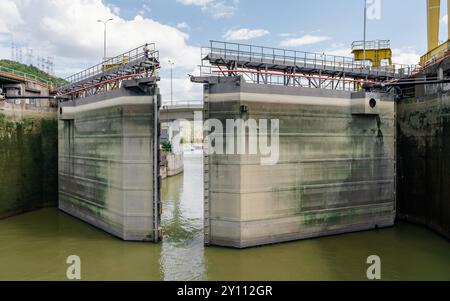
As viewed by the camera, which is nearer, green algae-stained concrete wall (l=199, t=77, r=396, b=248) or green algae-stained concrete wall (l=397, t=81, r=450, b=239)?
green algae-stained concrete wall (l=199, t=77, r=396, b=248)

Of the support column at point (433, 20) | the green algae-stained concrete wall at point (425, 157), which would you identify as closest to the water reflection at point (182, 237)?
the green algae-stained concrete wall at point (425, 157)

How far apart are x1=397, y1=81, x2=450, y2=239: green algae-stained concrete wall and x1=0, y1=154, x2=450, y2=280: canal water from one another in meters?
1.28

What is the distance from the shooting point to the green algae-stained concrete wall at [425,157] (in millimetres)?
18500

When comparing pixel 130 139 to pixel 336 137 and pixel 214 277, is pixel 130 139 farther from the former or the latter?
pixel 336 137

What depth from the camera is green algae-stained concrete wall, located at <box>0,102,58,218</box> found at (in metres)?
23.4

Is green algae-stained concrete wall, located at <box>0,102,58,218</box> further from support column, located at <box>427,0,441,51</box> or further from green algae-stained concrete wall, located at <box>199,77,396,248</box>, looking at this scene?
support column, located at <box>427,0,441,51</box>

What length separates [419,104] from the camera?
21.0 metres

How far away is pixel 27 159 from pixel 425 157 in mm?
26442

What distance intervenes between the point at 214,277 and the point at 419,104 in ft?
52.9

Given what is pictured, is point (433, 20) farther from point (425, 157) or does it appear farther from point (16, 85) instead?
point (16, 85)

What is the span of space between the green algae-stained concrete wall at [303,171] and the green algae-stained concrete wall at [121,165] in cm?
304

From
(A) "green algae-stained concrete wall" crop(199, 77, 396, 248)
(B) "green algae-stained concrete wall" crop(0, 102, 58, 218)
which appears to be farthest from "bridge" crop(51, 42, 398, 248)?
(B) "green algae-stained concrete wall" crop(0, 102, 58, 218)
